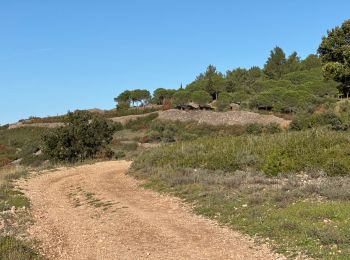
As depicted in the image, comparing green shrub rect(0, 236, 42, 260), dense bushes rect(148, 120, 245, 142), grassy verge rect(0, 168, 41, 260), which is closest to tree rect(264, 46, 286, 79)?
dense bushes rect(148, 120, 245, 142)

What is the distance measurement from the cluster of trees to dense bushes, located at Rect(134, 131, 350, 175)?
12615mm

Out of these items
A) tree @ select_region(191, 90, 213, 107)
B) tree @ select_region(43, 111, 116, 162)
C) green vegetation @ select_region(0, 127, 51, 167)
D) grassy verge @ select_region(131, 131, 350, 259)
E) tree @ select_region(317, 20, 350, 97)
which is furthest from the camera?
tree @ select_region(191, 90, 213, 107)

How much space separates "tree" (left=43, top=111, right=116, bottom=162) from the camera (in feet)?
114

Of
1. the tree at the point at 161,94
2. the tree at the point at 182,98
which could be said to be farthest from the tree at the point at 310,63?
the tree at the point at 182,98

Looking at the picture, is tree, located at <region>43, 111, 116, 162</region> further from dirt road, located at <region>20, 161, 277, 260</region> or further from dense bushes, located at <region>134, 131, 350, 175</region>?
dirt road, located at <region>20, 161, 277, 260</region>

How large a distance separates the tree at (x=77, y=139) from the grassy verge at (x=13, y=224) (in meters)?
14.1

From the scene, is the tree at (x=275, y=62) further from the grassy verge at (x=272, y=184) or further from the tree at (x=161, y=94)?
the grassy verge at (x=272, y=184)

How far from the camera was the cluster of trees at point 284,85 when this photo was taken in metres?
33.9

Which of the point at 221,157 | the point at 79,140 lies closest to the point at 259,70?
the point at 79,140

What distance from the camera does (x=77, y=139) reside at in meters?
34.9

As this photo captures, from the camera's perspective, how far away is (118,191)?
57.6 ft

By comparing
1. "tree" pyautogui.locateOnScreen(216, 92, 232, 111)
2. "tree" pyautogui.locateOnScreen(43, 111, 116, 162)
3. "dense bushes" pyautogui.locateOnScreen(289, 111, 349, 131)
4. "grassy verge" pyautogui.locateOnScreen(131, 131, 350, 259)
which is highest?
"tree" pyautogui.locateOnScreen(216, 92, 232, 111)

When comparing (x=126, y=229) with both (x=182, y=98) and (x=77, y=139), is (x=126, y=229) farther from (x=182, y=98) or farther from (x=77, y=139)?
(x=182, y=98)

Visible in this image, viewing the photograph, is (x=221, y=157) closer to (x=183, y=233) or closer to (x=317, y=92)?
(x=183, y=233)
